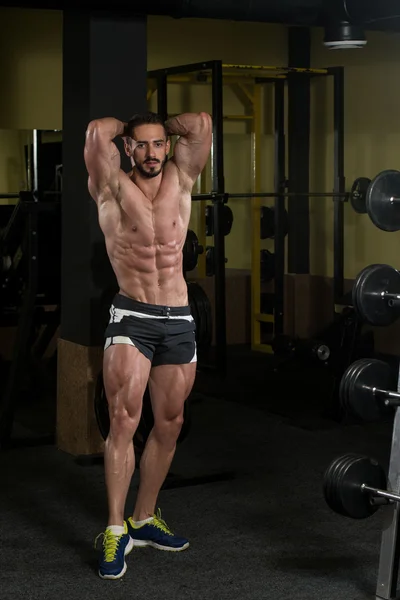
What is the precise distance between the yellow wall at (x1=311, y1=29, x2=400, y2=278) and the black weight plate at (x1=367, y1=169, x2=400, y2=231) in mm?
3502

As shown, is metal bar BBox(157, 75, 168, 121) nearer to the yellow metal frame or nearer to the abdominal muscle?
the yellow metal frame

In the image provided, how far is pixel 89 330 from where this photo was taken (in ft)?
13.7

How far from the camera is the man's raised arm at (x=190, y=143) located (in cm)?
329

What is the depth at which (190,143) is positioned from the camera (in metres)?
3.30

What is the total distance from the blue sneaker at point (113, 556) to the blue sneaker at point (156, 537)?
164 millimetres

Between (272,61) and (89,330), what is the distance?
3.60 metres

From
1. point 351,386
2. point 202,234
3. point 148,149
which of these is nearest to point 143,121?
point 148,149

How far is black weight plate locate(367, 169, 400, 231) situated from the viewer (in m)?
2.94

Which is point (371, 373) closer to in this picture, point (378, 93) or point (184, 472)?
point (184, 472)

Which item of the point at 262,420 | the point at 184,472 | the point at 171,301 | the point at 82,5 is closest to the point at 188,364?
the point at 171,301

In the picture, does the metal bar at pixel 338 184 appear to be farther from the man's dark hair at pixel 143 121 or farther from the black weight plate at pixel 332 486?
the black weight plate at pixel 332 486

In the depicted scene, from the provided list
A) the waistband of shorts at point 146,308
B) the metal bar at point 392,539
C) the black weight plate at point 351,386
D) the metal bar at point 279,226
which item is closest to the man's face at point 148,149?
the waistband of shorts at point 146,308

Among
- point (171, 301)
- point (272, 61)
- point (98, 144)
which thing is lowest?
point (171, 301)

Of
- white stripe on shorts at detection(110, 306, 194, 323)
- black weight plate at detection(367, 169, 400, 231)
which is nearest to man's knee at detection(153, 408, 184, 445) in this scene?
white stripe on shorts at detection(110, 306, 194, 323)
